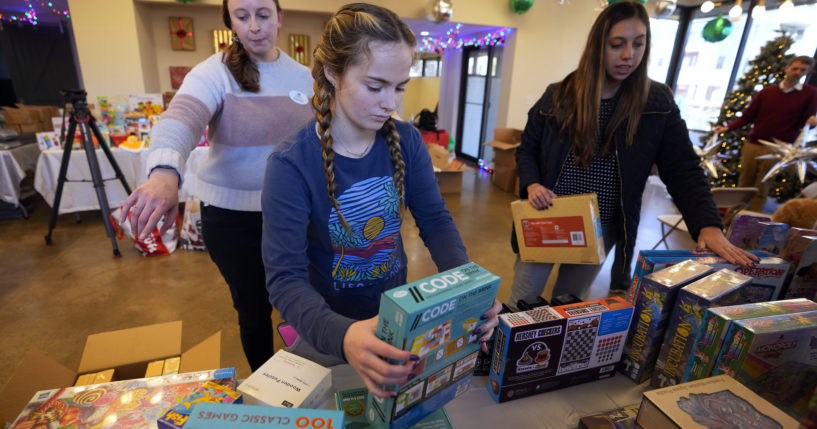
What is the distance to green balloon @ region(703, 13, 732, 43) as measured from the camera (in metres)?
4.86

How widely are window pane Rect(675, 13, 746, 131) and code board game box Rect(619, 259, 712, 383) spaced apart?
631 centimetres

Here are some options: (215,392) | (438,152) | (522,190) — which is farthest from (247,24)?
(438,152)

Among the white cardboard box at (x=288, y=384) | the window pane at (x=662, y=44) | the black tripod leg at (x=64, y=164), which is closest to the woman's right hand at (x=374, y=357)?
the white cardboard box at (x=288, y=384)

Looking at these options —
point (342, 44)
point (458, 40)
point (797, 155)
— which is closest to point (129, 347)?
point (342, 44)

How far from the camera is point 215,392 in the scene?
772 mm

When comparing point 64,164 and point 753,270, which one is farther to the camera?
point 64,164

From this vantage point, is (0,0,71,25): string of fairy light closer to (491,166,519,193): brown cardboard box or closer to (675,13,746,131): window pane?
(491,166,519,193): brown cardboard box

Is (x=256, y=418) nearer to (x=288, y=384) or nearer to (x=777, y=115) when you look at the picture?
(x=288, y=384)

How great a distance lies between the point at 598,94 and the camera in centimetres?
145

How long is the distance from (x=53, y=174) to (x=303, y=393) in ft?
13.7

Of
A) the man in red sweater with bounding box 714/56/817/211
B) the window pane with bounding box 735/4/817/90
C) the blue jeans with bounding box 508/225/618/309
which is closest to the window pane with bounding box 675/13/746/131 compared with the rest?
the window pane with bounding box 735/4/817/90

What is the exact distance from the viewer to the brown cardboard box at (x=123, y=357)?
3.32 feet

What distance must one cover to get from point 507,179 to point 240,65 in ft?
15.2

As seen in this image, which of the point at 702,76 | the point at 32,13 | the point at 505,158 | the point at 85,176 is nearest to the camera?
the point at 85,176
